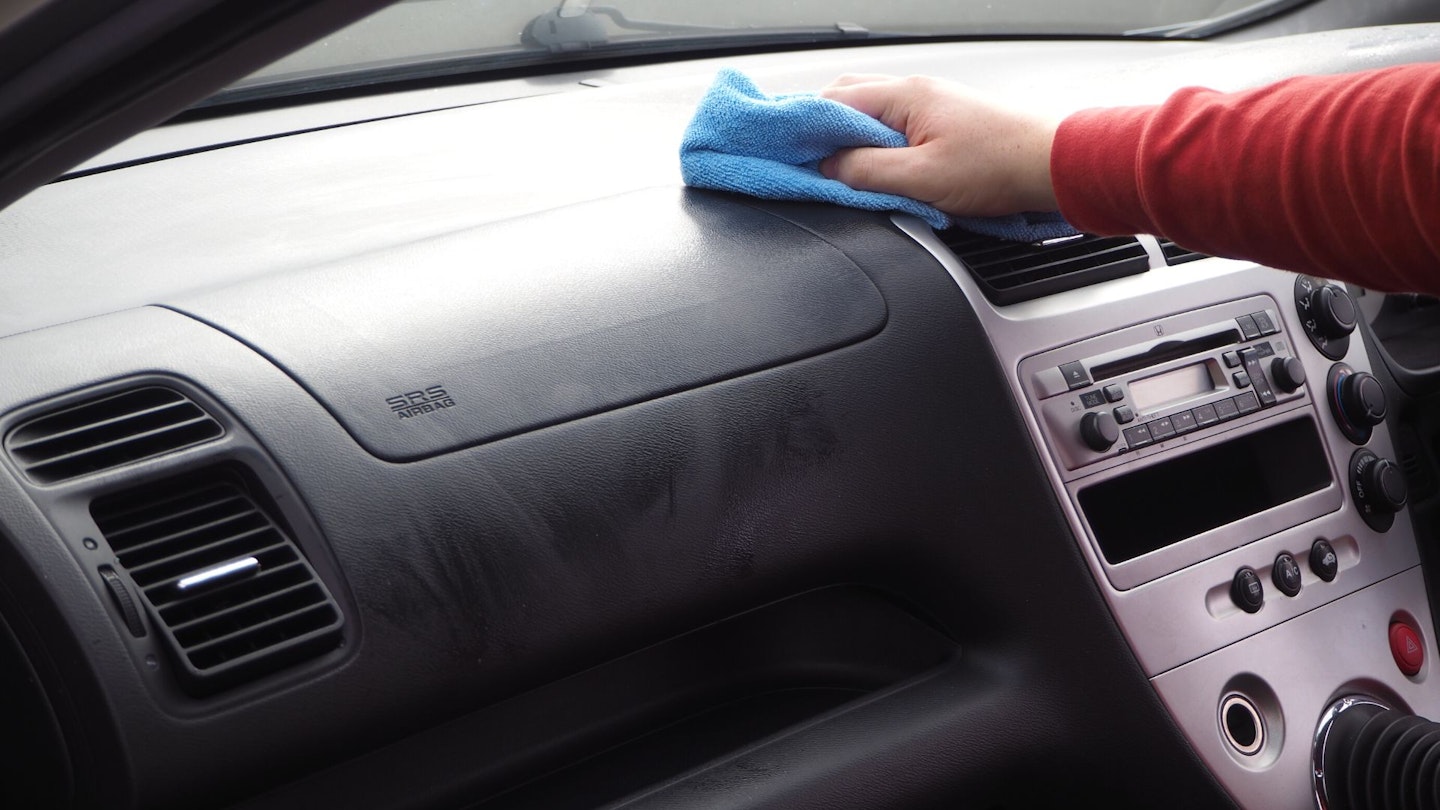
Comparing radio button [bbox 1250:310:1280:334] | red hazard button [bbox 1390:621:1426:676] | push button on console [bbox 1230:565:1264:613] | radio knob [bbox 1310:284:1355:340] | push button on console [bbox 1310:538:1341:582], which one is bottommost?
red hazard button [bbox 1390:621:1426:676]

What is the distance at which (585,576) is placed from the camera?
3.10ft

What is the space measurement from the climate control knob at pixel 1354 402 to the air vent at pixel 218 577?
3.40ft

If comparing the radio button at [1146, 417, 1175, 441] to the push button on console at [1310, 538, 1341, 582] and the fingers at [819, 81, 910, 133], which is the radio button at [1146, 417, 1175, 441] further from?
the fingers at [819, 81, 910, 133]

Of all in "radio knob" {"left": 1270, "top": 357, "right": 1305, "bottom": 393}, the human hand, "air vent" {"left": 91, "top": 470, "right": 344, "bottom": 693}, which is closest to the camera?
"air vent" {"left": 91, "top": 470, "right": 344, "bottom": 693}

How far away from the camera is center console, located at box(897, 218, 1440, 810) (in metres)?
1.16

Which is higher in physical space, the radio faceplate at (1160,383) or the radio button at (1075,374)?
the radio button at (1075,374)

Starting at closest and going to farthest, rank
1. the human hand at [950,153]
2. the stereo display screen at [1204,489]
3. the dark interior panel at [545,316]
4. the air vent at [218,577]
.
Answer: the air vent at [218,577]
the dark interior panel at [545,316]
the human hand at [950,153]
the stereo display screen at [1204,489]

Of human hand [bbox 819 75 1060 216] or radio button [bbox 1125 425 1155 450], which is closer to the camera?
human hand [bbox 819 75 1060 216]

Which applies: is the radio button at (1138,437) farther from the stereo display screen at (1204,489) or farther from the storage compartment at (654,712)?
the storage compartment at (654,712)

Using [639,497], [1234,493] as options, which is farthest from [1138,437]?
[639,497]

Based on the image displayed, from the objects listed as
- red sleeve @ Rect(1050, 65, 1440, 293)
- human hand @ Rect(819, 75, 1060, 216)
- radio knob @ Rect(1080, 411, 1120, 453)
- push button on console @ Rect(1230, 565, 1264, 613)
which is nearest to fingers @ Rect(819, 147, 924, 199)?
human hand @ Rect(819, 75, 1060, 216)

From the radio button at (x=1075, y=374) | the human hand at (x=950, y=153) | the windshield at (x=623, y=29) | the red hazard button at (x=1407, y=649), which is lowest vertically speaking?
the red hazard button at (x=1407, y=649)

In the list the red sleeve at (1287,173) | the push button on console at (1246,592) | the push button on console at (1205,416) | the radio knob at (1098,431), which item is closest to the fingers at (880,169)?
Result: the red sleeve at (1287,173)

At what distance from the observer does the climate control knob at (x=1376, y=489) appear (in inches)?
52.6
